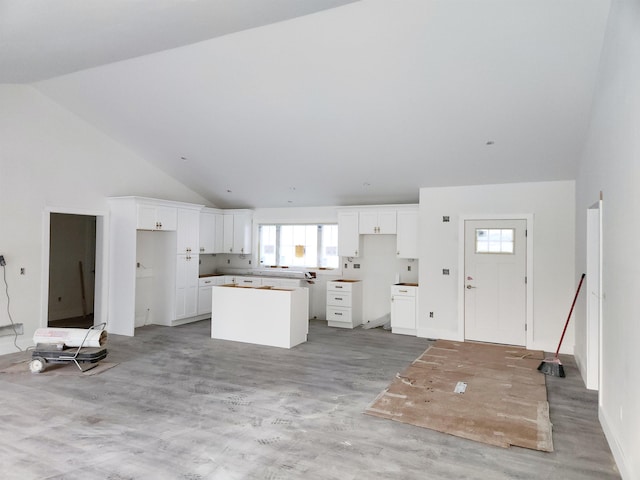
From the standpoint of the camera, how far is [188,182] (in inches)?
315

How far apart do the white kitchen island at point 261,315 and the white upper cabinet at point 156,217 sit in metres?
1.49

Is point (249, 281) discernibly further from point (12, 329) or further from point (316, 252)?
point (12, 329)

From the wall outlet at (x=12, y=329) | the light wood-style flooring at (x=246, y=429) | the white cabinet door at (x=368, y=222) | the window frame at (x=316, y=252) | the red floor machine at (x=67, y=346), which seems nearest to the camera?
the light wood-style flooring at (x=246, y=429)

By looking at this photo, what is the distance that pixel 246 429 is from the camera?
3.40 meters

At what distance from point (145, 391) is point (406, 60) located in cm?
416

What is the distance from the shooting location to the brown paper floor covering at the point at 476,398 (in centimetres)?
342

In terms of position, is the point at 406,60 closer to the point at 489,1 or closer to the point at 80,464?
the point at 489,1

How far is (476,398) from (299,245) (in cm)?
510

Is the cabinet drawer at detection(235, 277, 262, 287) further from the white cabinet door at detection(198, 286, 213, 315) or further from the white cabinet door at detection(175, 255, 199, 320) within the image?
the white cabinet door at detection(175, 255, 199, 320)

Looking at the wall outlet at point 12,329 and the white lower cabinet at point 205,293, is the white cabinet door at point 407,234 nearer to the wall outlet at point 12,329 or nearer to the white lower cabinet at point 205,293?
the white lower cabinet at point 205,293

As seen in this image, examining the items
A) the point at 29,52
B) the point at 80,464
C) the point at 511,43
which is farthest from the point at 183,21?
the point at 80,464

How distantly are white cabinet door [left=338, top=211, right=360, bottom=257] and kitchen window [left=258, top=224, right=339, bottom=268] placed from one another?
1.60 feet

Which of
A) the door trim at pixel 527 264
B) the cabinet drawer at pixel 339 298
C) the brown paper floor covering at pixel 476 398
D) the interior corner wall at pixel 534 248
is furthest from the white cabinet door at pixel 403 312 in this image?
the brown paper floor covering at pixel 476 398

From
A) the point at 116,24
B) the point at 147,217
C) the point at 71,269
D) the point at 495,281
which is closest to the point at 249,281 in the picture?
the point at 147,217
